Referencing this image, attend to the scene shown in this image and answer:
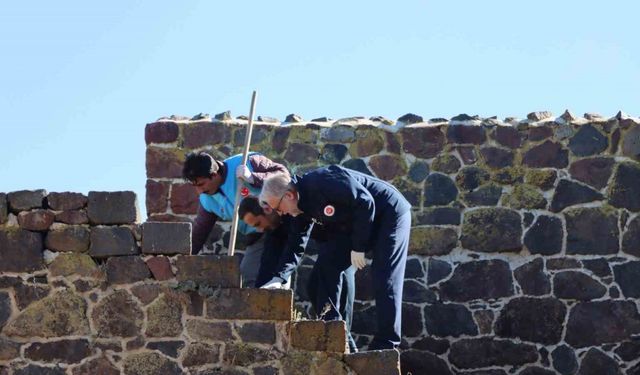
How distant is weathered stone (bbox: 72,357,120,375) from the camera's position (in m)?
12.3

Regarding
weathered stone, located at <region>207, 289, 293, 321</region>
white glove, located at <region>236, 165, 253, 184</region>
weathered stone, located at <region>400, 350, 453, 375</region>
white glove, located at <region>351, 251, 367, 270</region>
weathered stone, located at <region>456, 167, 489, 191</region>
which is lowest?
weathered stone, located at <region>400, 350, 453, 375</region>

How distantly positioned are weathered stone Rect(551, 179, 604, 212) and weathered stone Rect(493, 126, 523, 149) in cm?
49

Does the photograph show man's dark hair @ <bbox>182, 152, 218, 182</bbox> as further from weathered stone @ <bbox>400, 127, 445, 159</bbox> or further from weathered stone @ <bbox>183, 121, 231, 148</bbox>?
weathered stone @ <bbox>400, 127, 445, 159</bbox>

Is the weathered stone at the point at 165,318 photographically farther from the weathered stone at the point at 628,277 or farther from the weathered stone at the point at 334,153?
the weathered stone at the point at 628,277

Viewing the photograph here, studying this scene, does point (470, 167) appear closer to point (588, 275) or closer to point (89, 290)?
point (588, 275)

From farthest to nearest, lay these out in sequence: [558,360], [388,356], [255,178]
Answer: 1. [558,360]
2. [255,178]
3. [388,356]

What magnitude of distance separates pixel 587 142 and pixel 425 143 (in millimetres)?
1313

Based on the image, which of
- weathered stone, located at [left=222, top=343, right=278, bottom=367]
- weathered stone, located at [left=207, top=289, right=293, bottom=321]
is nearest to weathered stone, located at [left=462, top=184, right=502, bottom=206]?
weathered stone, located at [left=207, top=289, right=293, bottom=321]

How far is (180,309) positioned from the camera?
40.3 feet

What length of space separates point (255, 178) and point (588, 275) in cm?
307

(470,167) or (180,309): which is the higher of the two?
(470,167)

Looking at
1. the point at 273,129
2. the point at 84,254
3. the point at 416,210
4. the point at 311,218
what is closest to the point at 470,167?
the point at 416,210

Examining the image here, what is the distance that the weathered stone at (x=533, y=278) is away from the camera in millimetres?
14234

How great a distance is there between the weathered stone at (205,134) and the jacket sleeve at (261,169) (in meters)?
1.76
